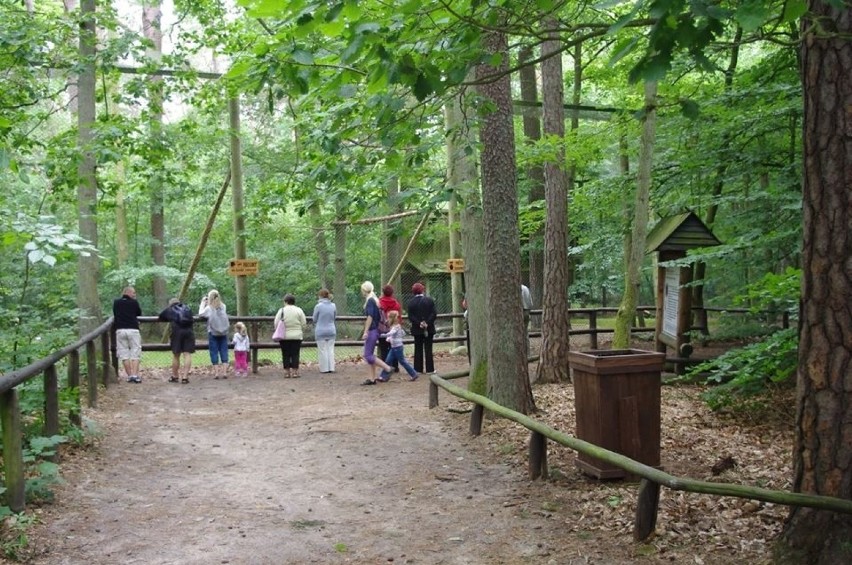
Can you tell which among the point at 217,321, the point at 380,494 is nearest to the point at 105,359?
the point at 217,321

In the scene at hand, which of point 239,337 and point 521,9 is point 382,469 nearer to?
point 521,9

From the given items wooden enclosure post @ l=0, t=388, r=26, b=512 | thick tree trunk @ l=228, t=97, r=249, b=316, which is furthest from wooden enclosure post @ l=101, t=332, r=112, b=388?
wooden enclosure post @ l=0, t=388, r=26, b=512

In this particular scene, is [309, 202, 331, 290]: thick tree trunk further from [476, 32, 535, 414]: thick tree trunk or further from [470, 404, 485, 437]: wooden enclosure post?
[470, 404, 485, 437]: wooden enclosure post

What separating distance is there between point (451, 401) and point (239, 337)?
554 cm

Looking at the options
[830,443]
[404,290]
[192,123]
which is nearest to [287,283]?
[404,290]

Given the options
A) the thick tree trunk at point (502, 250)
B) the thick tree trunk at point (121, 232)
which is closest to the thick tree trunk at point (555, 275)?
the thick tree trunk at point (502, 250)

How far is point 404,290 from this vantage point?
77.0 ft

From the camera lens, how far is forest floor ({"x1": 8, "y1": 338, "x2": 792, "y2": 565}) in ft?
16.4

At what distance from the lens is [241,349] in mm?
14742

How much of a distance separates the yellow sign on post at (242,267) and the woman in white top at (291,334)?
1.86 m

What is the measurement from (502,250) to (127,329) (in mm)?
7727

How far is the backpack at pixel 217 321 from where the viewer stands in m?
14.1

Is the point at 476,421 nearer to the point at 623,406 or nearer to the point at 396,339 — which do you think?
the point at 623,406

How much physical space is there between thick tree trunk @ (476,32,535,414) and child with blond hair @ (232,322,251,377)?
23.5 feet
